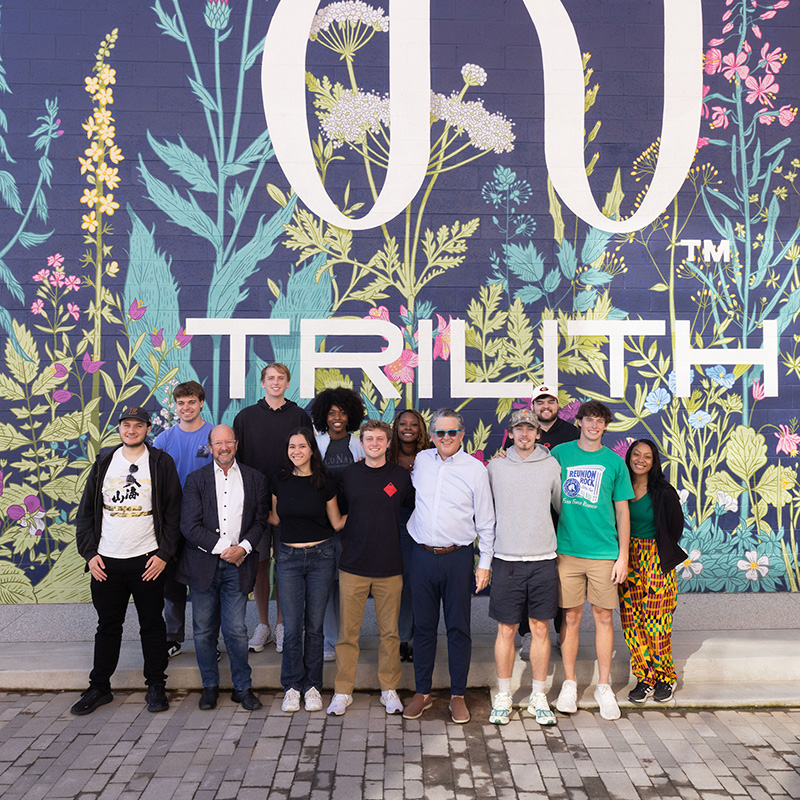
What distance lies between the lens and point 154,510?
13.7 ft

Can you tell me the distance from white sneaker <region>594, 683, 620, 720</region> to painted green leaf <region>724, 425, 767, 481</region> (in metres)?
2.81

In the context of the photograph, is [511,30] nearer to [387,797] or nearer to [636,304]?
[636,304]

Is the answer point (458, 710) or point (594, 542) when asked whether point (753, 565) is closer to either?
point (594, 542)

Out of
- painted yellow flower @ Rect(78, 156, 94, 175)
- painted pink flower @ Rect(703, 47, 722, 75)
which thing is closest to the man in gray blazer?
painted yellow flower @ Rect(78, 156, 94, 175)

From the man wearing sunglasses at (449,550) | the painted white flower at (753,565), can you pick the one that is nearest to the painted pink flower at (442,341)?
the man wearing sunglasses at (449,550)

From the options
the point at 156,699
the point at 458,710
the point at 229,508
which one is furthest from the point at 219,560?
the point at 458,710

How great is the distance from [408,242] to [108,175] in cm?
265

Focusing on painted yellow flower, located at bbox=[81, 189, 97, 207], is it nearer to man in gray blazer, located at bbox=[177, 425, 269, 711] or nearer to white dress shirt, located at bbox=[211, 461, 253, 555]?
man in gray blazer, located at bbox=[177, 425, 269, 711]

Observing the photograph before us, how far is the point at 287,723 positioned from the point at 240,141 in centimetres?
463

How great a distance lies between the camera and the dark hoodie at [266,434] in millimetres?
4676

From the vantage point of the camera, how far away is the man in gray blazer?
4.12 meters

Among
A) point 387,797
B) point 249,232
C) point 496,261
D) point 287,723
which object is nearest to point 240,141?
point 249,232

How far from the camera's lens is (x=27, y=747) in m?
3.71

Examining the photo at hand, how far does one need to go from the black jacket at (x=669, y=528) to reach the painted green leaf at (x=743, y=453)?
226 centimetres
